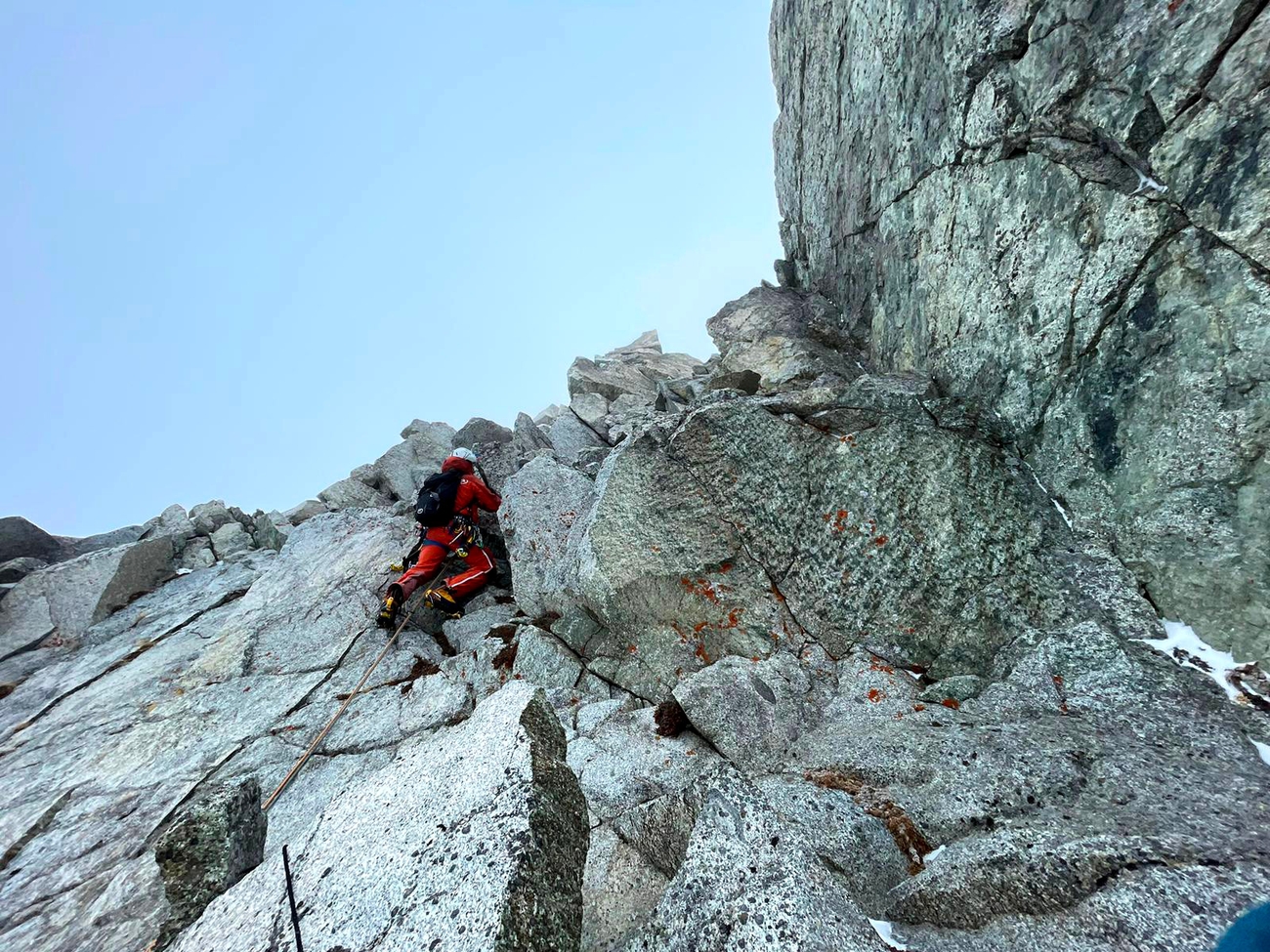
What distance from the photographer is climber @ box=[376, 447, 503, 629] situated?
45.5ft

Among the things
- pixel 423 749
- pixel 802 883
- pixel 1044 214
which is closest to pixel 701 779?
pixel 802 883

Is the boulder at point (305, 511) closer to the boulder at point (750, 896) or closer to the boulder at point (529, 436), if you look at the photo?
the boulder at point (529, 436)

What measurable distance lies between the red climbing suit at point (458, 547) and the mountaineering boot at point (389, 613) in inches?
14.3

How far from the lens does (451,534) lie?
14938 mm

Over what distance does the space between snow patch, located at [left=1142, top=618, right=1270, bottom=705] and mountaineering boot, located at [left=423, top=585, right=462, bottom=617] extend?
525 inches

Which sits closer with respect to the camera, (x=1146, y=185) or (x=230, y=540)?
(x=1146, y=185)

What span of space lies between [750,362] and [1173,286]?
11313mm

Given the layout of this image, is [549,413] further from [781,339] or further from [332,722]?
[332,722]

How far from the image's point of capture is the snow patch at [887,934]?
14.3ft

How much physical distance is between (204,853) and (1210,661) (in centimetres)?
1140

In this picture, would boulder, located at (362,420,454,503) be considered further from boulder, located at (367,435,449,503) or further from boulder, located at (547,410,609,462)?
boulder, located at (547,410,609,462)

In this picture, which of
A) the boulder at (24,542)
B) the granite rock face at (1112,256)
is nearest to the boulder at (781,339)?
the granite rock face at (1112,256)

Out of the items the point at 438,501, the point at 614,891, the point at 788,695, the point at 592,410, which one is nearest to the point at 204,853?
the point at 614,891

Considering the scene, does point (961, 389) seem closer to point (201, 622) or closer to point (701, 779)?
point (701, 779)
